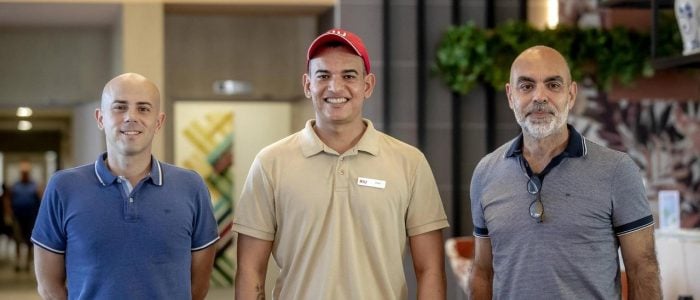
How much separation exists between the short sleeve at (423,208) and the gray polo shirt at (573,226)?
0.18 m

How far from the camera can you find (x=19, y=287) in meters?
13.1

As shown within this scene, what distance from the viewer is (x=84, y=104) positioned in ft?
34.4

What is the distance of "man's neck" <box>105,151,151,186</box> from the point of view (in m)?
3.24

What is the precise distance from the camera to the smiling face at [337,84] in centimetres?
315

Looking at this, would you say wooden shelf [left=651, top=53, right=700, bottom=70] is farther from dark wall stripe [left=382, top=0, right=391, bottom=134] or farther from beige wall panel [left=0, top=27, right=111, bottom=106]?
beige wall panel [left=0, top=27, right=111, bottom=106]

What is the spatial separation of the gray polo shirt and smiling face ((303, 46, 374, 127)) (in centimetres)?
54

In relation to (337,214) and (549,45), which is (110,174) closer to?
(337,214)

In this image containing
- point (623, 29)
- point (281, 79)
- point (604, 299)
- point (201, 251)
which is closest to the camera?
point (604, 299)

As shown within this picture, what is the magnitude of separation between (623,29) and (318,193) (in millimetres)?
5026

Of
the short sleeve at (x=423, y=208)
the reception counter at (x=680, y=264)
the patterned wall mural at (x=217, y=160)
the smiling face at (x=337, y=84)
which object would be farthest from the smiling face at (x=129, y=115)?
the patterned wall mural at (x=217, y=160)

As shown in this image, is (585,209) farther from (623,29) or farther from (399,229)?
(623,29)

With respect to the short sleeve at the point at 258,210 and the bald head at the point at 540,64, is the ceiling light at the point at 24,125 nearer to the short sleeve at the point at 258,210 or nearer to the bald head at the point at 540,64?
the short sleeve at the point at 258,210

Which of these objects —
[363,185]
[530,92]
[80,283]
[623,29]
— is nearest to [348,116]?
[363,185]

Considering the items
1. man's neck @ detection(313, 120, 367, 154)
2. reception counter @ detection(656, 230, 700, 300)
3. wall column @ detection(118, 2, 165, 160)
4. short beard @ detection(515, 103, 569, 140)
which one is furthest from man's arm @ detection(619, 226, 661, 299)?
wall column @ detection(118, 2, 165, 160)
